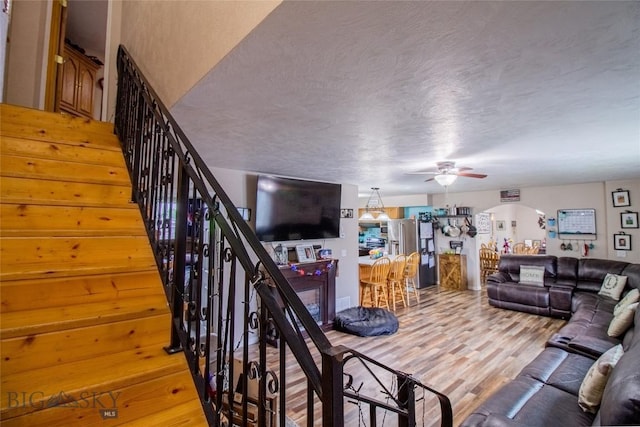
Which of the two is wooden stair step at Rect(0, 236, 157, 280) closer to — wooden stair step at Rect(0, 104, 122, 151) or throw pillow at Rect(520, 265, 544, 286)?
wooden stair step at Rect(0, 104, 122, 151)

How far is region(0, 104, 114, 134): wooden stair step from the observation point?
6.58 feet

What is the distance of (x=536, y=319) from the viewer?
5188mm

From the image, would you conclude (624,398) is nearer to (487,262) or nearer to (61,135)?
(61,135)

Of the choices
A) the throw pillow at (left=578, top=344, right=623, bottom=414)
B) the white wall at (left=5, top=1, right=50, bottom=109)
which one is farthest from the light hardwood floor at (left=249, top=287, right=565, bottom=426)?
the white wall at (left=5, top=1, right=50, bottom=109)

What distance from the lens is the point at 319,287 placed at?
4.68 meters

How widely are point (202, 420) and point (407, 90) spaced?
1.76 metres

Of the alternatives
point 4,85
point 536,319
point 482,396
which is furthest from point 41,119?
point 536,319

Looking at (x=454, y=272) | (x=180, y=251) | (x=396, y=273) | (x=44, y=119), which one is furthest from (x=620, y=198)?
(x=44, y=119)

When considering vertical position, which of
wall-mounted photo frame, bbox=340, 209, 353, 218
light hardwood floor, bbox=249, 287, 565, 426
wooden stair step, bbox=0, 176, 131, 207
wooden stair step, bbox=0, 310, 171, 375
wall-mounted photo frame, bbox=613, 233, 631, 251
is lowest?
light hardwood floor, bbox=249, 287, 565, 426

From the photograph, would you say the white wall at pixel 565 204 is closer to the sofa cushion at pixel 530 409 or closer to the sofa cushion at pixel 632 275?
the sofa cushion at pixel 632 275

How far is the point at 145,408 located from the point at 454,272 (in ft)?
24.8

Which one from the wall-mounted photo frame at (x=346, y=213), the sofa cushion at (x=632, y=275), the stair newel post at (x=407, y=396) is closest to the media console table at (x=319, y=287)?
the wall-mounted photo frame at (x=346, y=213)

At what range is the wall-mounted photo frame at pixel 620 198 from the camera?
5.30 metres

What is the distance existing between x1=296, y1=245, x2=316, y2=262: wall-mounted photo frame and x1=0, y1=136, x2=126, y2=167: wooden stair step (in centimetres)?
278
